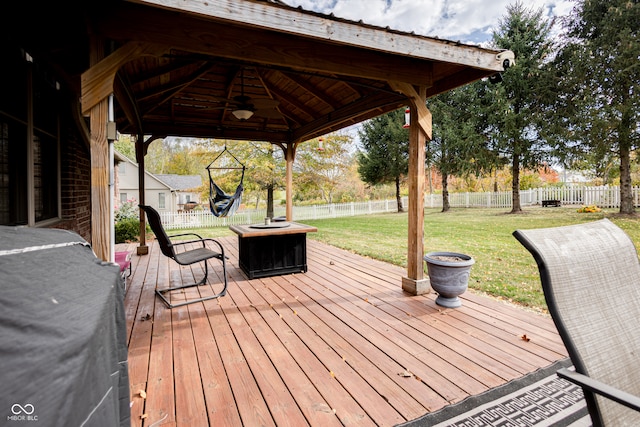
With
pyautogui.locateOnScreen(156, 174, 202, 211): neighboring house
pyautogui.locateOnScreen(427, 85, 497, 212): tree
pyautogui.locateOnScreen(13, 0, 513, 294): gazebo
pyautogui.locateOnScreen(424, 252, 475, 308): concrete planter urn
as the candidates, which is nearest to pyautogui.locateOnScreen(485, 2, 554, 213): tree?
pyautogui.locateOnScreen(427, 85, 497, 212): tree

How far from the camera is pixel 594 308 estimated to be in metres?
1.17

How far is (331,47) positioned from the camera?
9.46 feet

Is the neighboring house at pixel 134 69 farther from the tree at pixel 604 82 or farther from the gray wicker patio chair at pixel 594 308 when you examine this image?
the tree at pixel 604 82

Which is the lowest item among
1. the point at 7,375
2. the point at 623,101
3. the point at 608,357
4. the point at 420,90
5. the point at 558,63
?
the point at 608,357

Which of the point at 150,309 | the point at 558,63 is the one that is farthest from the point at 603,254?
the point at 558,63

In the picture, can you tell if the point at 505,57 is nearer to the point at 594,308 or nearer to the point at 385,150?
the point at 594,308

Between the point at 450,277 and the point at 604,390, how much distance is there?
2.14m

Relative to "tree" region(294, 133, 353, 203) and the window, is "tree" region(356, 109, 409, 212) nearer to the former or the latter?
"tree" region(294, 133, 353, 203)

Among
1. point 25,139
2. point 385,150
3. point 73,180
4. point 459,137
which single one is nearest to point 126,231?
point 73,180

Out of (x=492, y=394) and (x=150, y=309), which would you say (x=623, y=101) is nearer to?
(x=492, y=394)

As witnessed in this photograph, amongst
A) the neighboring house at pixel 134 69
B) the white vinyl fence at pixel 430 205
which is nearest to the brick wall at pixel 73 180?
the neighboring house at pixel 134 69

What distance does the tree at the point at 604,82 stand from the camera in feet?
30.8

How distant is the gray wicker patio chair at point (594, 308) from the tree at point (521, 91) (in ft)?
42.0

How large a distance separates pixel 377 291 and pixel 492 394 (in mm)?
1896
